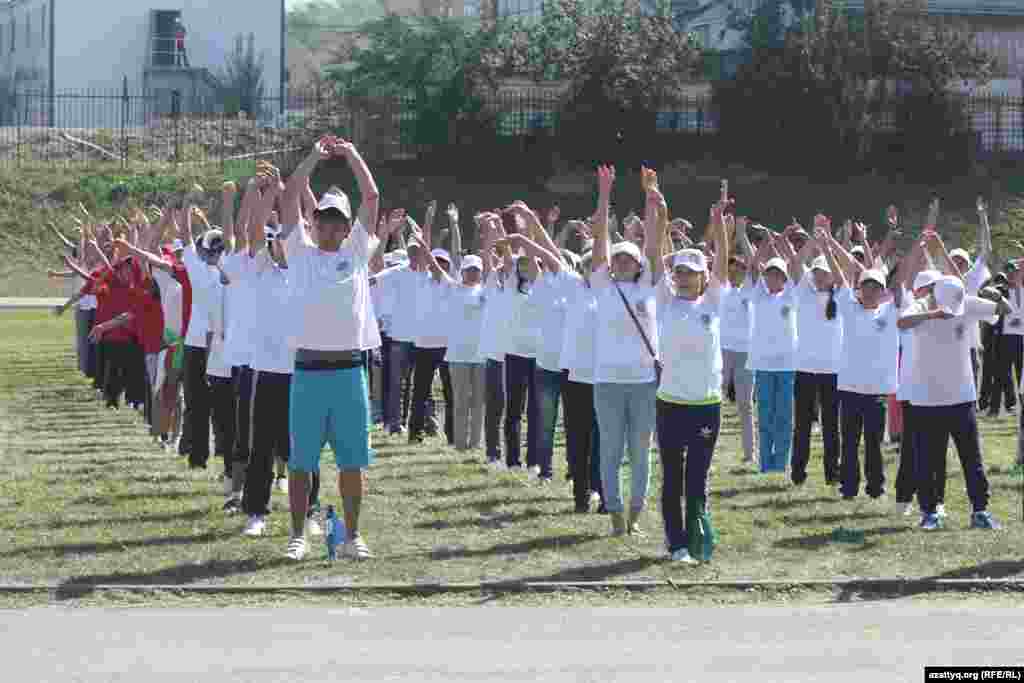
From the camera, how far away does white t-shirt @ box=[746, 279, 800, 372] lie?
1619 centimetres

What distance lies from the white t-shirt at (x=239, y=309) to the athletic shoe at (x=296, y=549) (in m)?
1.69

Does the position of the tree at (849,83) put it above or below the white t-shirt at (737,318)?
above

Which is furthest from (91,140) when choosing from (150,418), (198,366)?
(198,366)

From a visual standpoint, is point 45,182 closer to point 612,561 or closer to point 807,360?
point 807,360

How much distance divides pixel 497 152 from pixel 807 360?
3648 cm

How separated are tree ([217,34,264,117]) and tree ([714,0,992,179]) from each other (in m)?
18.1

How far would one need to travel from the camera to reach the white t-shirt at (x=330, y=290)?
11484 mm

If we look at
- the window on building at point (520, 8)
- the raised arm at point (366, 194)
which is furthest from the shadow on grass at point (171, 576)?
the window on building at point (520, 8)

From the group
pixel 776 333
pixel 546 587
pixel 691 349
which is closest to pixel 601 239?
pixel 691 349

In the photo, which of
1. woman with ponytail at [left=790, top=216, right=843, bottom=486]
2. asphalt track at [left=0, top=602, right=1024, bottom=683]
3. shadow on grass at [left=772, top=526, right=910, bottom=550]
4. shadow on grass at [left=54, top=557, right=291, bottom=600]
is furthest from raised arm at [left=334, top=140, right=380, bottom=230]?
woman with ponytail at [left=790, top=216, right=843, bottom=486]

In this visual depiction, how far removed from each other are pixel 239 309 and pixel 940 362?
15.2 ft

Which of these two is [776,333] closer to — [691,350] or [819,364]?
[819,364]

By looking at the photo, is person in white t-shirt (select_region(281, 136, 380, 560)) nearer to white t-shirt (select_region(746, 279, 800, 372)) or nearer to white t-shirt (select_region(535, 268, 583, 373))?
white t-shirt (select_region(535, 268, 583, 373))

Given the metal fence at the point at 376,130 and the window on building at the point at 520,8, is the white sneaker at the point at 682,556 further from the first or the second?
the window on building at the point at 520,8
